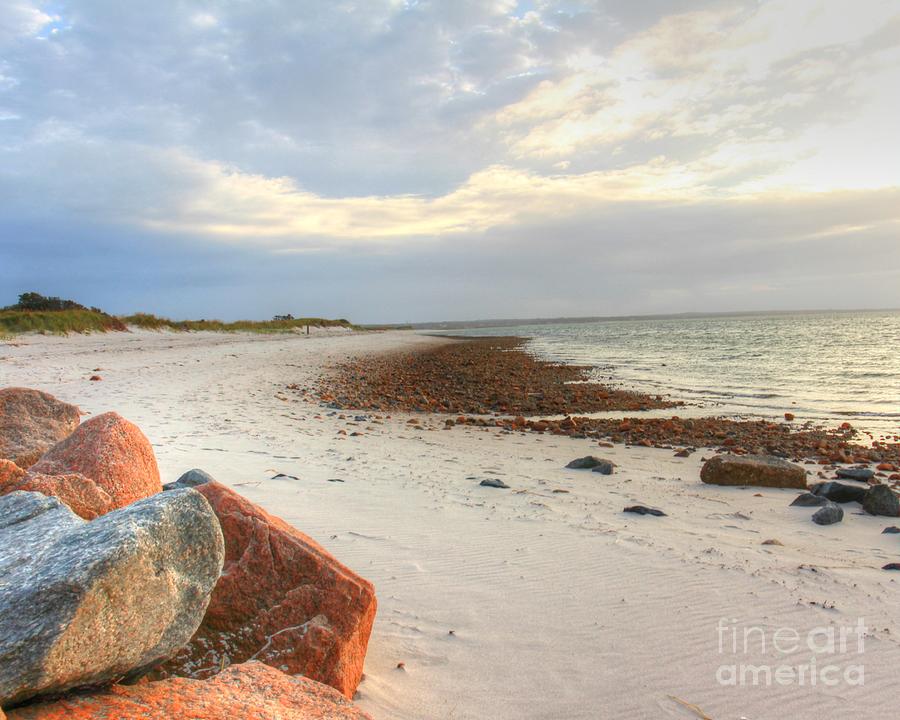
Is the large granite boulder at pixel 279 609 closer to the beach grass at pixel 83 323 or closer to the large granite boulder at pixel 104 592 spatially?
the large granite boulder at pixel 104 592

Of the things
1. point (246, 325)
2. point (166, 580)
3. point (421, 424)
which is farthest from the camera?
point (246, 325)

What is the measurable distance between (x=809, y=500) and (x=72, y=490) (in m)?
7.13

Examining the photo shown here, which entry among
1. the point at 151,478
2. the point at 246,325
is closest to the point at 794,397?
the point at 151,478

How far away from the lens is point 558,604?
414 centimetres

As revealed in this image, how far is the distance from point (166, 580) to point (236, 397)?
12.8 meters

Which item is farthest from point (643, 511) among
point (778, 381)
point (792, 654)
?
point (778, 381)

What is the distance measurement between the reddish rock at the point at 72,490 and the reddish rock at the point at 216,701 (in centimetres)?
145

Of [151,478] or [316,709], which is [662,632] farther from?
[151,478]

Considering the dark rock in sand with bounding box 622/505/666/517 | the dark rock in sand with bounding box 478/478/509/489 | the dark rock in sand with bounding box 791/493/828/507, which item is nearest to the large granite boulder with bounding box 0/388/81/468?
the dark rock in sand with bounding box 478/478/509/489

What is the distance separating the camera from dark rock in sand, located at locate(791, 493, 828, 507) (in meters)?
6.60

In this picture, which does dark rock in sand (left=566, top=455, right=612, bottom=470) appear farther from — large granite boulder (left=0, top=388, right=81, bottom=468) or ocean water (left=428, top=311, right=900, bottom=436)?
ocean water (left=428, top=311, right=900, bottom=436)

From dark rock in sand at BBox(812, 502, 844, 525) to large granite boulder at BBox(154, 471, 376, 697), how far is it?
5.16 m

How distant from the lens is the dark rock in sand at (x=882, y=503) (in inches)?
248

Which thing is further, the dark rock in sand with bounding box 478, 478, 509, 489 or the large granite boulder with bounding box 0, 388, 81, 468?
the dark rock in sand with bounding box 478, 478, 509, 489
